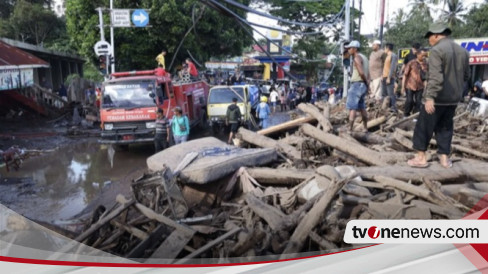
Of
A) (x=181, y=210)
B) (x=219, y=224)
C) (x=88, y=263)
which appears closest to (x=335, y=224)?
(x=219, y=224)

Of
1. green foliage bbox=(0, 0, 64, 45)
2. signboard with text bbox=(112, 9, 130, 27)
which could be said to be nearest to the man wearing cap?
green foliage bbox=(0, 0, 64, 45)

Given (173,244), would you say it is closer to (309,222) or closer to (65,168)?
(309,222)

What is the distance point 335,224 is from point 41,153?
9.03 meters

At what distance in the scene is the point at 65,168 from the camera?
8.50m

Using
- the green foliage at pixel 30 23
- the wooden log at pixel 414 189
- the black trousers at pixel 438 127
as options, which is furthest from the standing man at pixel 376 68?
the green foliage at pixel 30 23

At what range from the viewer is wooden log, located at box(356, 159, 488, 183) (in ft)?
9.84

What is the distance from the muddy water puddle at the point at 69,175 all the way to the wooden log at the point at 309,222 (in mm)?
3315

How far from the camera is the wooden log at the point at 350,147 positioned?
3.72 m

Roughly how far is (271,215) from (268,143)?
2.44m

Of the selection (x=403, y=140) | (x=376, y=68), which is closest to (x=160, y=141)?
(x=376, y=68)

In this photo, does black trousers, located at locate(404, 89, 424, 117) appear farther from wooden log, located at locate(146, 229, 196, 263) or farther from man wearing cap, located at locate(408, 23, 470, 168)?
wooden log, located at locate(146, 229, 196, 263)

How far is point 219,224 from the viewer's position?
245 cm

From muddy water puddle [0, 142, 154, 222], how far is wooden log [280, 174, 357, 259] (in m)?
3.31

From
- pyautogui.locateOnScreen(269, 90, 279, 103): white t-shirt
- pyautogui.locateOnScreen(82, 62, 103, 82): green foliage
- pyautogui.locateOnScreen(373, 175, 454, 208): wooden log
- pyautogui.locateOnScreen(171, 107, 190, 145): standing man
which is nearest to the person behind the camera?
pyautogui.locateOnScreen(373, 175, 454, 208): wooden log
